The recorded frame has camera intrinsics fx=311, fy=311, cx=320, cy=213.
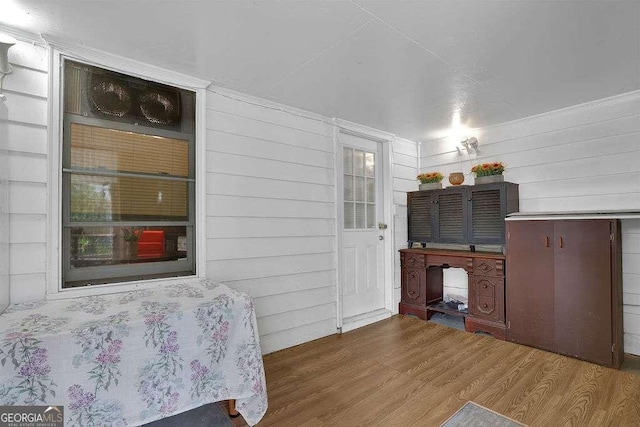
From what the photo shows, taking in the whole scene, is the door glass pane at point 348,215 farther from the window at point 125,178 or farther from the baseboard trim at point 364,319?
the window at point 125,178

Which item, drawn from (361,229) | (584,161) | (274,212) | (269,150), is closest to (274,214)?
(274,212)

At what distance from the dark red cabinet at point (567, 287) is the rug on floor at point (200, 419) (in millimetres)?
Answer: 2726

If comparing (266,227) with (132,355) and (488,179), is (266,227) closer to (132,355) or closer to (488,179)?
(132,355)

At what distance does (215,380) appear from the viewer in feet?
5.82

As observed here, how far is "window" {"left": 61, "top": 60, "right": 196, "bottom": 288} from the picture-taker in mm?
2059

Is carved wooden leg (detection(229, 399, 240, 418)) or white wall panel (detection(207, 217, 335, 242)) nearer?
carved wooden leg (detection(229, 399, 240, 418))

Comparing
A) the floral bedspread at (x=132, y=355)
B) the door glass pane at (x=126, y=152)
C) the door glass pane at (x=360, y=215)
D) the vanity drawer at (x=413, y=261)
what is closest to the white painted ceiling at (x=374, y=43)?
the door glass pane at (x=126, y=152)

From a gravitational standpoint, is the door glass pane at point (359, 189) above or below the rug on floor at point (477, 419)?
above

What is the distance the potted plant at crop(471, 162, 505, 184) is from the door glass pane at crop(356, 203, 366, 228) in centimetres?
133

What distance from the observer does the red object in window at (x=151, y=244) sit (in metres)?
2.31

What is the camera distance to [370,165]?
4.02 m

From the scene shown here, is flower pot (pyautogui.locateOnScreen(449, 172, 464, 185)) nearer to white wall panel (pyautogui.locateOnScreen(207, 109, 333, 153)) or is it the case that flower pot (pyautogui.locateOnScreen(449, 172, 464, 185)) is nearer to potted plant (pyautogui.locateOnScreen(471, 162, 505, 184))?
potted plant (pyautogui.locateOnScreen(471, 162, 505, 184))

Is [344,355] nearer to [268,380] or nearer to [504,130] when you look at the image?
[268,380]
